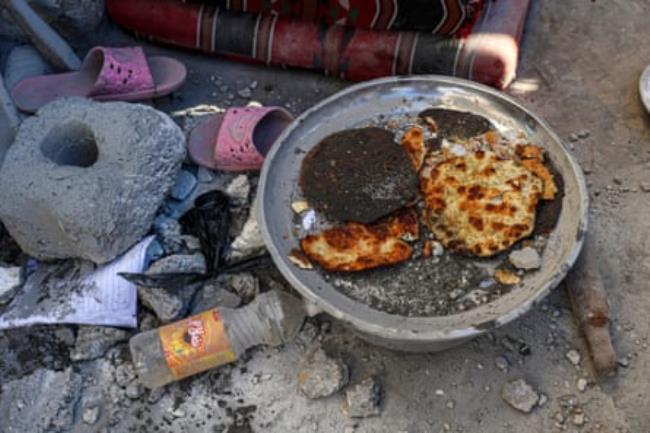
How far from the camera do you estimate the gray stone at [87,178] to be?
94.1 inches

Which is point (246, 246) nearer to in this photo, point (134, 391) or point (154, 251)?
point (154, 251)

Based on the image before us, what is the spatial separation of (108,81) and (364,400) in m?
1.60

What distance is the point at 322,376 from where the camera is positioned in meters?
2.34

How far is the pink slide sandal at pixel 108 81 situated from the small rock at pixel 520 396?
175 centimetres

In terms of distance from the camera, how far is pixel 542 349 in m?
2.43

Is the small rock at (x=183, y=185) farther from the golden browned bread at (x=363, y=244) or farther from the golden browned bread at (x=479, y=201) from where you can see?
the golden browned bread at (x=479, y=201)

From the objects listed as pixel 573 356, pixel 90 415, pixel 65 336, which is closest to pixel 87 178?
pixel 65 336

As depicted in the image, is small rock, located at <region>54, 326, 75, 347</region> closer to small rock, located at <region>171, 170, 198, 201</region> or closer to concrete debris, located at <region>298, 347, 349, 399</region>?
small rock, located at <region>171, 170, 198, 201</region>

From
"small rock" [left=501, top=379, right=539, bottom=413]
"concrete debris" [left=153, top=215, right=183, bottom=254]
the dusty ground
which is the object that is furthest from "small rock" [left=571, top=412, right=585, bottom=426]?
"concrete debris" [left=153, top=215, right=183, bottom=254]

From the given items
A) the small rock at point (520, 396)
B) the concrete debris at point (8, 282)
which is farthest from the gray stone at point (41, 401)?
the small rock at point (520, 396)

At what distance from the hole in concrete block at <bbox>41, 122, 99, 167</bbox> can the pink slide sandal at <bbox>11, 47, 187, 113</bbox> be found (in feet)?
1.04

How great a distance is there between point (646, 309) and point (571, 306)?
0.85ft

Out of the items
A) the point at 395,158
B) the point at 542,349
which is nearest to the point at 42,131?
the point at 395,158

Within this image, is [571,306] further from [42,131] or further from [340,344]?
[42,131]
